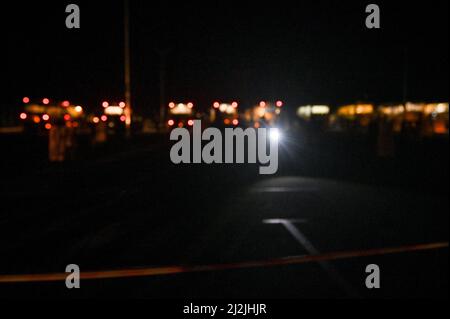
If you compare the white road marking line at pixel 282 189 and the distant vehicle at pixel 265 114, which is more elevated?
the distant vehicle at pixel 265 114

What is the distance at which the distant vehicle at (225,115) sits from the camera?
139 feet

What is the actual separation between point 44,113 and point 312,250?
3968cm

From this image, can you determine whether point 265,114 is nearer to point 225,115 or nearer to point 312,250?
point 225,115

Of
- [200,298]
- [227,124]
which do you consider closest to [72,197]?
[200,298]

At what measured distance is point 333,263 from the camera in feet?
30.2

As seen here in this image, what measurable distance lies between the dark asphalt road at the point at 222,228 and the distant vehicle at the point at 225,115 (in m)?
19.4

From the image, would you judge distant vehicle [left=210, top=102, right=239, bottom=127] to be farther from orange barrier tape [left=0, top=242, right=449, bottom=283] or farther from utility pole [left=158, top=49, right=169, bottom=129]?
orange barrier tape [left=0, top=242, right=449, bottom=283]

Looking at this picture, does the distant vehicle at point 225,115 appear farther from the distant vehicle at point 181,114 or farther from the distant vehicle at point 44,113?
the distant vehicle at point 44,113

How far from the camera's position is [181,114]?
45906 mm

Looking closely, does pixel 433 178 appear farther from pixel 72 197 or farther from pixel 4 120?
pixel 4 120

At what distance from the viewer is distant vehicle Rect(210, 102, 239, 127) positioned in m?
42.5

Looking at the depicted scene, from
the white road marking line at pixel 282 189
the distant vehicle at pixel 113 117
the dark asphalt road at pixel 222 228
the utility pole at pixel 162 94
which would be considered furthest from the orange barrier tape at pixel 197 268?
the utility pole at pixel 162 94

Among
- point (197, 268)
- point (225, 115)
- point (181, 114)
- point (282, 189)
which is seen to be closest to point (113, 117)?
point (181, 114)

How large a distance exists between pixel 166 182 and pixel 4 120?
51710mm
